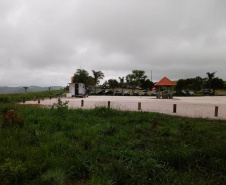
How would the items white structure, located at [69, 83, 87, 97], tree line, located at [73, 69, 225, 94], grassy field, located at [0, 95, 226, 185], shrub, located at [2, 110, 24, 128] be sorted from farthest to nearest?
tree line, located at [73, 69, 225, 94]
white structure, located at [69, 83, 87, 97]
shrub, located at [2, 110, 24, 128]
grassy field, located at [0, 95, 226, 185]

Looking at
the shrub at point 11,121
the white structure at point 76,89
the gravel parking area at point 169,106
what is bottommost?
the gravel parking area at point 169,106

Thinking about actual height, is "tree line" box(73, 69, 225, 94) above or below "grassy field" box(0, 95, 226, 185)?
above

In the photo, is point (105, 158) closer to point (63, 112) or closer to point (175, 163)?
point (175, 163)

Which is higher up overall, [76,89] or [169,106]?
[76,89]

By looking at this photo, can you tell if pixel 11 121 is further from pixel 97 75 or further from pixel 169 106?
pixel 97 75

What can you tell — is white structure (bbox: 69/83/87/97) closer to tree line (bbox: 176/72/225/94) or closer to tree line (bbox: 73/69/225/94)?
tree line (bbox: 73/69/225/94)

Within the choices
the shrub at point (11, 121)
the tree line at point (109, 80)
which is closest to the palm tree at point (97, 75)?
the tree line at point (109, 80)

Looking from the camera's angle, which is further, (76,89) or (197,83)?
(197,83)

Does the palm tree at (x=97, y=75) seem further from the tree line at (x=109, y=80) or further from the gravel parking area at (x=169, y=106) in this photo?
the gravel parking area at (x=169, y=106)

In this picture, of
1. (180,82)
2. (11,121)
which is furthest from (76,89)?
(180,82)

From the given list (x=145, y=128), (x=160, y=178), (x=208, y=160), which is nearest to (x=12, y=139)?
(x=160, y=178)

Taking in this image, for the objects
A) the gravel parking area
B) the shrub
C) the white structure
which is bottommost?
the gravel parking area

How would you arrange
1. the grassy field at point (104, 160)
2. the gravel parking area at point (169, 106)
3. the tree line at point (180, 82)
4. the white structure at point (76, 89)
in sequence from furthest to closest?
the tree line at point (180, 82)
the white structure at point (76, 89)
the gravel parking area at point (169, 106)
the grassy field at point (104, 160)

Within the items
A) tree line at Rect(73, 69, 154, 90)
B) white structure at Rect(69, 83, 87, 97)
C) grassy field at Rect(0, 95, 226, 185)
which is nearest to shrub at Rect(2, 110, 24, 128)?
grassy field at Rect(0, 95, 226, 185)
